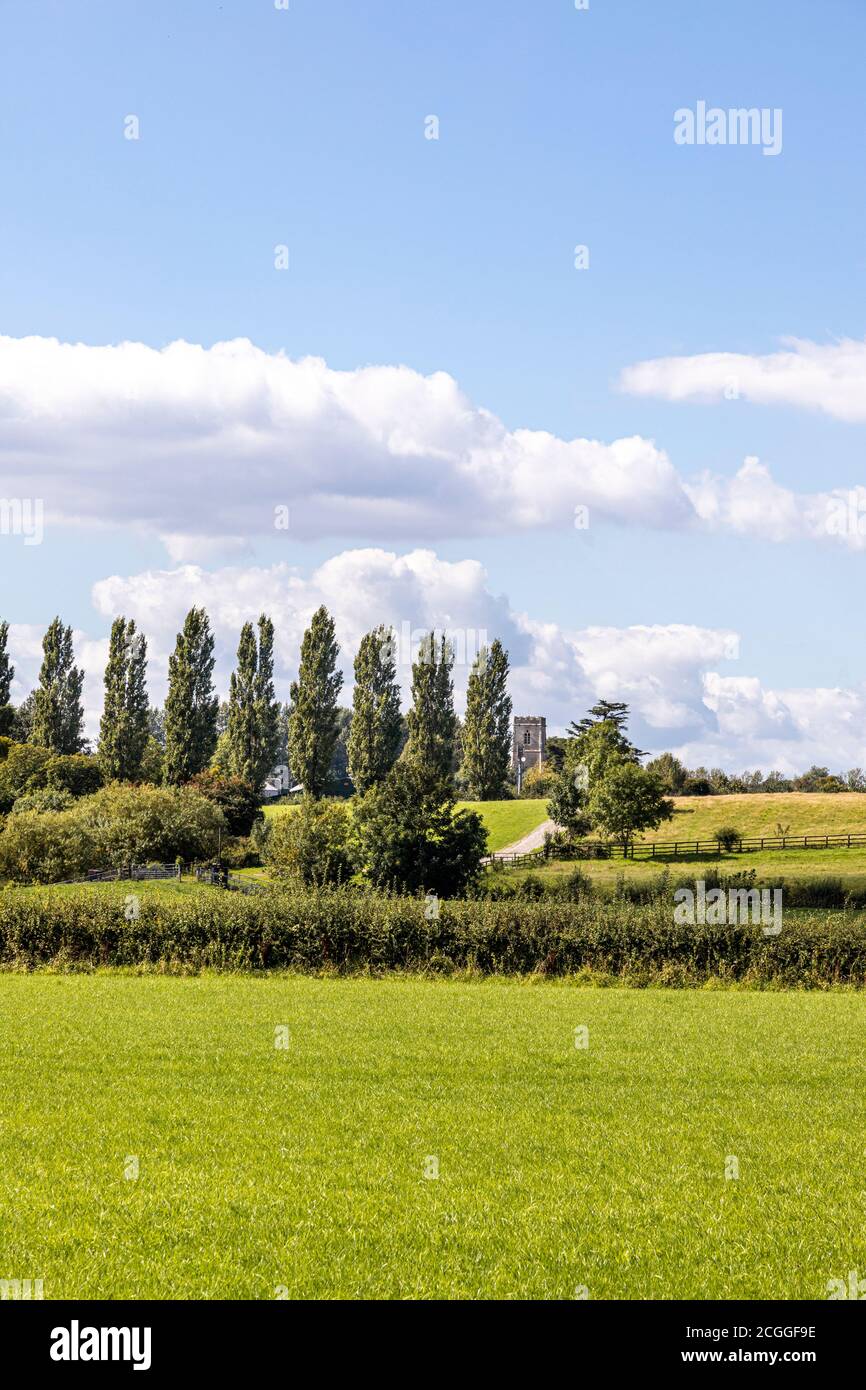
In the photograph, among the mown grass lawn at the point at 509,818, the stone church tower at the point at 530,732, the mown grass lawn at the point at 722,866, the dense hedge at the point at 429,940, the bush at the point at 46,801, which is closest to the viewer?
the dense hedge at the point at 429,940

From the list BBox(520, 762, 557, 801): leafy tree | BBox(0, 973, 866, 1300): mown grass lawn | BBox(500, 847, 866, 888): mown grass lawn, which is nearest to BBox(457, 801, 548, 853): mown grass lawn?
BBox(520, 762, 557, 801): leafy tree

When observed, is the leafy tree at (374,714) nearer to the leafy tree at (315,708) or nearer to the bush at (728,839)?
the leafy tree at (315,708)

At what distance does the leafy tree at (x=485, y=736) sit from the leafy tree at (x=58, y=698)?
33979mm

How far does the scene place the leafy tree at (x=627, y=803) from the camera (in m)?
80.2

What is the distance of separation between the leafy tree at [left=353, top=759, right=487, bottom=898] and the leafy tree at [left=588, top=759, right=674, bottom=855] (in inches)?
1079

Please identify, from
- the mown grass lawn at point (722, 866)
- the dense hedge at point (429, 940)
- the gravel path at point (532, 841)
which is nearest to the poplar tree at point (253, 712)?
the gravel path at point (532, 841)

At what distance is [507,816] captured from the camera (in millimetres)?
99062

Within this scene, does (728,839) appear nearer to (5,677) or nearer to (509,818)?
(509,818)

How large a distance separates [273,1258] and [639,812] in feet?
237

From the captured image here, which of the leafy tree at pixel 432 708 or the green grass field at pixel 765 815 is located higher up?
the leafy tree at pixel 432 708

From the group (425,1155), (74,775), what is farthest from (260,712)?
(425,1155)

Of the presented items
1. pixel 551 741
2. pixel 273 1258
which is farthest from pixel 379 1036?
Result: pixel 551 741
